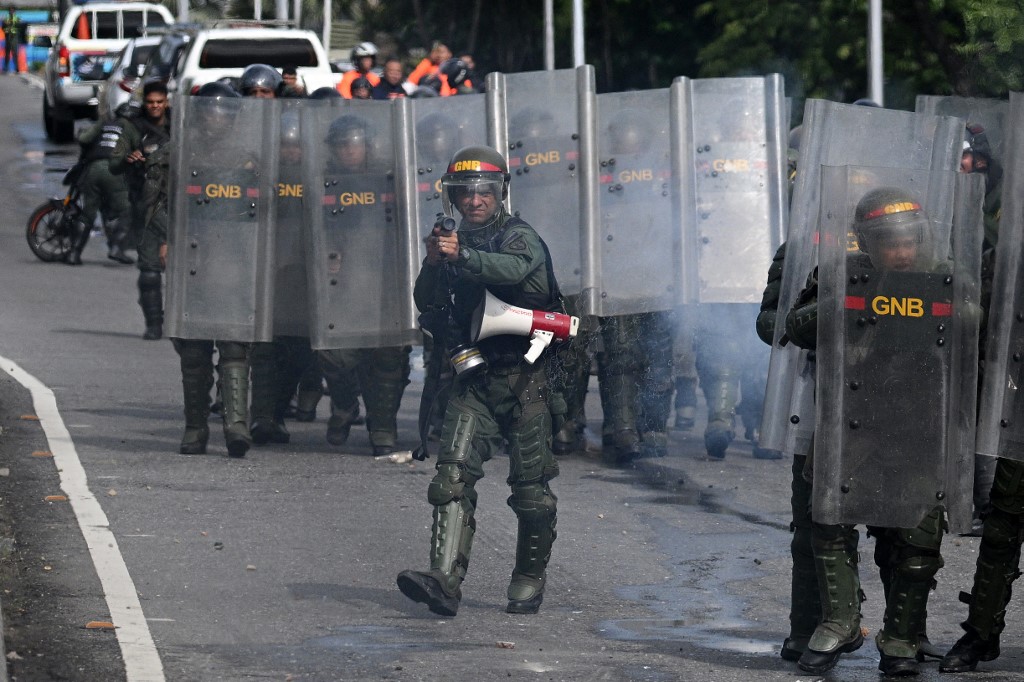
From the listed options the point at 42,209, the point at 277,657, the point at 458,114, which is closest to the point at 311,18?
the point at 42,209

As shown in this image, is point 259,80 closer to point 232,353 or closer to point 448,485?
point 232,353

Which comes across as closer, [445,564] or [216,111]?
[445,564]

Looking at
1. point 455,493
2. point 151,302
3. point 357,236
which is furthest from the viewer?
point 151,302

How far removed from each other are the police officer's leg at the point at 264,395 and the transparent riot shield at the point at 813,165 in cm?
552

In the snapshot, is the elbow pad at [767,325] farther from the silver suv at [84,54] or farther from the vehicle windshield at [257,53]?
the silver suv at [84,54]

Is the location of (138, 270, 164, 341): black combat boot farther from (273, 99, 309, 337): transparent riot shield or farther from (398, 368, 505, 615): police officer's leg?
(398, 368, 505, 615): police officer's leg

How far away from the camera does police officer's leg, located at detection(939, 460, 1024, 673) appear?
264 inches

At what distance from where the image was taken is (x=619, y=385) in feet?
38.2

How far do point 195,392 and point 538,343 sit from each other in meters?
4.17

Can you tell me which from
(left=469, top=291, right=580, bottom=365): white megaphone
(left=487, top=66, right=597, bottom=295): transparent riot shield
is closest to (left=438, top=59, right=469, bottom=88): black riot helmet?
(left=487, top=66, right=597, bottom=295): transparent riot shield

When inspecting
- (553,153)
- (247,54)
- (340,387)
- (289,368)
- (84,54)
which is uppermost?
(84,54)

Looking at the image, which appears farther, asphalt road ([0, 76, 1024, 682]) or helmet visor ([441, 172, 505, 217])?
helmet visor ([441, 172, 505, 217])

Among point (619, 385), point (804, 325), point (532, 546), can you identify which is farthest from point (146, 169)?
point (804, 325)

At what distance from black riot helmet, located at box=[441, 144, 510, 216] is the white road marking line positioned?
2.01 meters
